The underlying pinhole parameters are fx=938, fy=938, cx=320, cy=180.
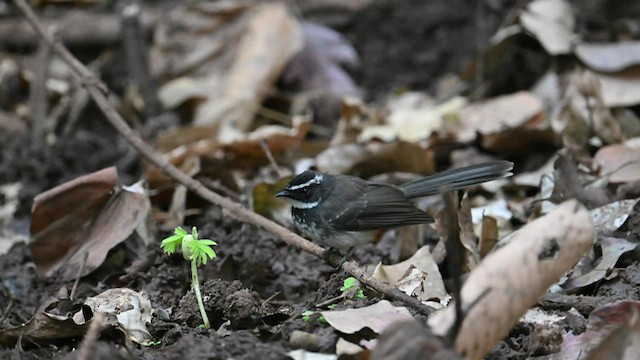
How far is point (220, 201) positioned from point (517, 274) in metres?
A: 2.49

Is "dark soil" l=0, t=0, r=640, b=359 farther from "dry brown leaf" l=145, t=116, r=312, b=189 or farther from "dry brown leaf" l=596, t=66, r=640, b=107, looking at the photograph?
"dry brown leaf" l=596, t=66, r=640, b=107

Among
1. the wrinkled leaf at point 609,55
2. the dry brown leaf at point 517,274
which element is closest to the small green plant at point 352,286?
the dry brown leaf at point 517,274

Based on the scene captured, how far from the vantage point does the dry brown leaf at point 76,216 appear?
5.24m

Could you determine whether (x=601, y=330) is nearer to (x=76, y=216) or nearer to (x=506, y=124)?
(x=76, y=216)

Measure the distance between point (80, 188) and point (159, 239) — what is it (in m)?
0.53

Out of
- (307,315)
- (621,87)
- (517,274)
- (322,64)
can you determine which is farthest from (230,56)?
(517,274)

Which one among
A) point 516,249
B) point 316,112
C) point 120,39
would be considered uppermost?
point 516,249

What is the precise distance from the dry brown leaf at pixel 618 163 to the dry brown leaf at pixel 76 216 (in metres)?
2.72

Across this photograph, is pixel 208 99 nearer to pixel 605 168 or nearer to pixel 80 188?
pixel 80 188

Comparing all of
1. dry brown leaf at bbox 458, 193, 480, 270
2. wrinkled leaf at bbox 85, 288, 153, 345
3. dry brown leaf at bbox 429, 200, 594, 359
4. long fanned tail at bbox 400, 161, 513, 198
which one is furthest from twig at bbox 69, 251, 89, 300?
dry brown leaf at bbox 429, 200, 594, 359

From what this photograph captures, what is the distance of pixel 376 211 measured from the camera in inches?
206

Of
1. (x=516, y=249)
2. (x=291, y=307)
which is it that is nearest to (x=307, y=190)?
(x=291, y=307)

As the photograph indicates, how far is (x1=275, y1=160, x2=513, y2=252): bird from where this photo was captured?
5.09 meters

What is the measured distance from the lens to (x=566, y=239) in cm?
309
